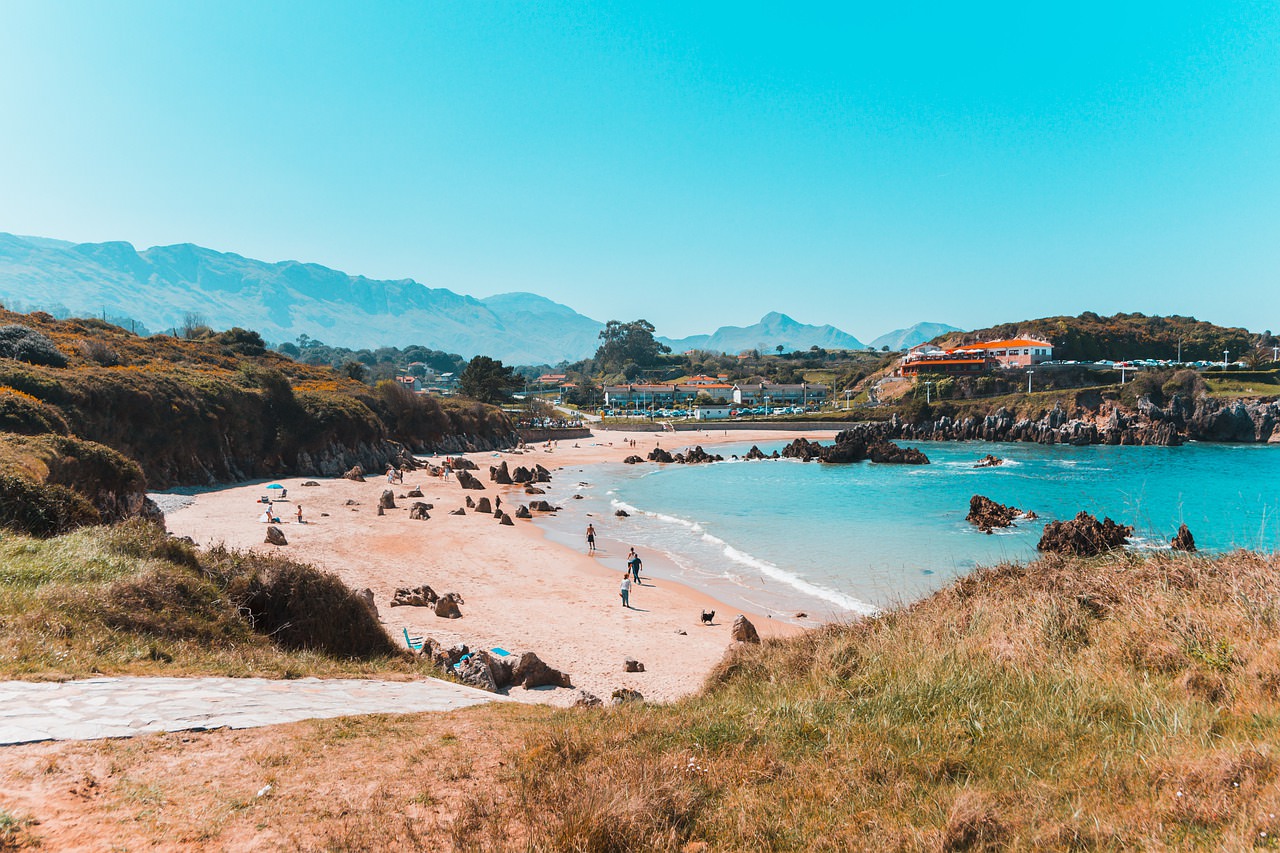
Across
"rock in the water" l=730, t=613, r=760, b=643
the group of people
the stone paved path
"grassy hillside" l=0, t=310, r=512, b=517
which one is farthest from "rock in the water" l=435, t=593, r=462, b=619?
the stone paved path

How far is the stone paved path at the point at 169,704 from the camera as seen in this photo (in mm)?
5000

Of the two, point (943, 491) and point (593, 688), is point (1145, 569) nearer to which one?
point (593, 688)

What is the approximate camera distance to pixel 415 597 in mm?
16125

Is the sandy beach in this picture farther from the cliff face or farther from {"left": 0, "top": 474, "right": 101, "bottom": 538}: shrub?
the cliff face

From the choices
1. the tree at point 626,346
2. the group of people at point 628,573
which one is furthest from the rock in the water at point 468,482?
the tree at point 626,346

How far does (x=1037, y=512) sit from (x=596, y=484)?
26.1m

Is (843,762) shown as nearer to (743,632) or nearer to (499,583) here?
(743,632)

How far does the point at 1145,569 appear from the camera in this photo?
8.10m

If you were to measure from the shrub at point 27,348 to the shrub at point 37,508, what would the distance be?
29052mm

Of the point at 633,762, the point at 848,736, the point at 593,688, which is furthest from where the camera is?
the point at 593,688

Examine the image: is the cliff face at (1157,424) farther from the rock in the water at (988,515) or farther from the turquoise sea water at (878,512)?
the rock in the water at (988,515)

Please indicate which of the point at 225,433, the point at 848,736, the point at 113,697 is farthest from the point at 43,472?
the point at 225,433

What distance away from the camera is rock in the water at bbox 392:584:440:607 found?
15.9 meters

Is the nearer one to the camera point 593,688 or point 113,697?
point 113,697
